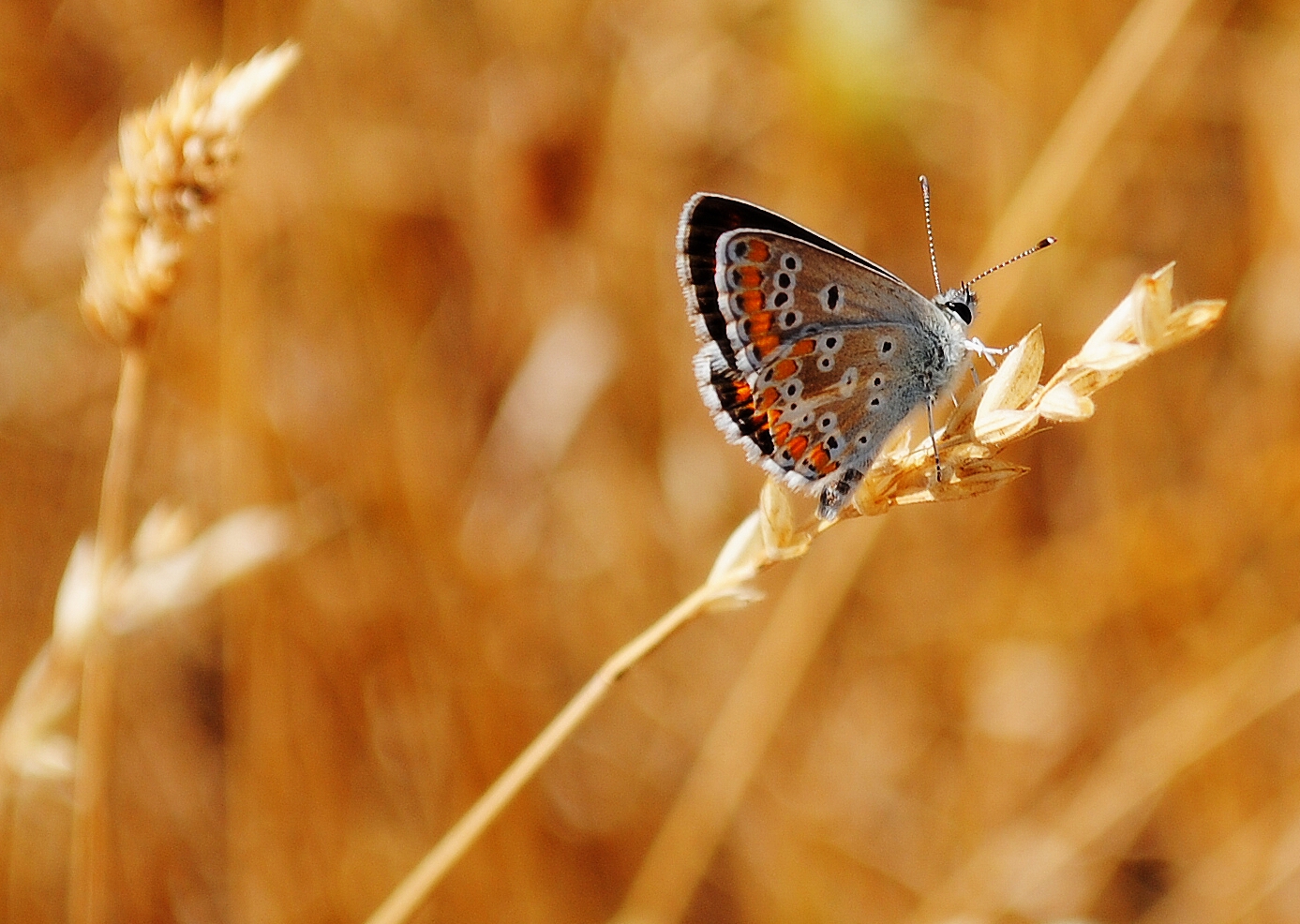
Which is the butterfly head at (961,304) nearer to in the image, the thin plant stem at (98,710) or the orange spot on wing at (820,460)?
the orange spot on wing at (820,460)

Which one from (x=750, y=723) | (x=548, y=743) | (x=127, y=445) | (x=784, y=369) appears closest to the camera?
(x=548, y=743)

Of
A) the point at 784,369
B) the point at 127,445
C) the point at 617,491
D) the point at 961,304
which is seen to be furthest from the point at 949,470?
the point at 617,491

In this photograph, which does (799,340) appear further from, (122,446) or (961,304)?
(122,446)

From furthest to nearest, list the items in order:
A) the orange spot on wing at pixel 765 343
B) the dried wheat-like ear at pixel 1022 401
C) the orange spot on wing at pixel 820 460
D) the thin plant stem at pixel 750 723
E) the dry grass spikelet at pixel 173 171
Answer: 1. the thin plant stem at pixel 750 723
2. the orange spot on wing at pixel 765 343
3. the orange spot on wing at pixel 820 460
4. the dry grass spikelet at pixel 173 171
5. the dried wheat-like ear at pixel 1022 401

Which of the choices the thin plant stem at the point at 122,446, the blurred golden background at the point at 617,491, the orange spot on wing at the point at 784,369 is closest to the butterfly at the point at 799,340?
the orange spot on wing at the point at 784,369

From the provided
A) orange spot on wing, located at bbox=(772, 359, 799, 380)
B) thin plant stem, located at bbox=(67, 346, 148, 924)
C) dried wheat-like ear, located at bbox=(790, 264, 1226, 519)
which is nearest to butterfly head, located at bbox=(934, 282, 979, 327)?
orange spot on wing, located at bbox=(772, 359, 799, 380)

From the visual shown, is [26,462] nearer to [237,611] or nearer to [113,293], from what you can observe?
[237,611]

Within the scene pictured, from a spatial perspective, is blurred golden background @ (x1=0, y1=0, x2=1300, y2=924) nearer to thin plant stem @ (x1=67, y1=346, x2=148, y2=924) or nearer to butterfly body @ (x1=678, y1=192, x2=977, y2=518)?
butterfly body @ (x1=678, y1=192, x2=977, y2=518)
